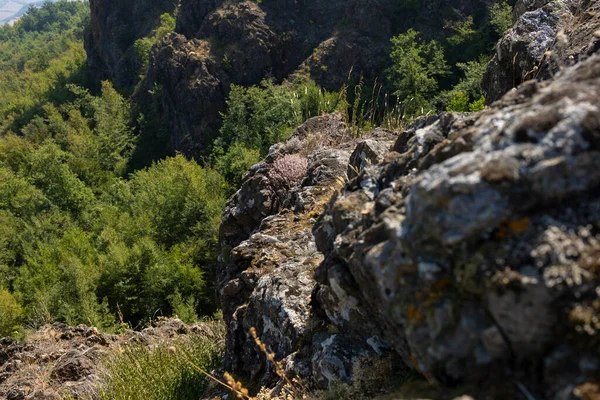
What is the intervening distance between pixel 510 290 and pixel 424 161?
1.07 m

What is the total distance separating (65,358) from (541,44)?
8427 mm

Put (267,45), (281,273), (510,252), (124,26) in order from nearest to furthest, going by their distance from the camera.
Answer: (510,252) < (281,273) < (267,45) < (124,26)

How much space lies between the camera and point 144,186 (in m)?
31.1

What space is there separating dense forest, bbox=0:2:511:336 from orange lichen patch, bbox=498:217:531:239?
5337 mm

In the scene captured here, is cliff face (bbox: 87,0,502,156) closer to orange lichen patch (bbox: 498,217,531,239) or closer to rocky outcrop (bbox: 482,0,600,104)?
rocky outcrop (bbox: 482,0,600,104)

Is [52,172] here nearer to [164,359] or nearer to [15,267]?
[15,267]

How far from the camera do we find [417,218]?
6.64ft

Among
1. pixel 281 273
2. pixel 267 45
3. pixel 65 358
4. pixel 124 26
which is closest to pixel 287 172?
pixel 281 273

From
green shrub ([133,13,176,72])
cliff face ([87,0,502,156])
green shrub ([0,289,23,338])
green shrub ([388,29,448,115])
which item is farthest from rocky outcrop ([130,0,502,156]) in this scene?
green shrub ([0,289,23,338])

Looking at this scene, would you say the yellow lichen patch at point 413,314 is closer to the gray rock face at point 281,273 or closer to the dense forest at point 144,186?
the gray rock face at point 281,273

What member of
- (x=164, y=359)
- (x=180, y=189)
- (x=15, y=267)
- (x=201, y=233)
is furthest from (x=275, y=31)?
(x=164, y=359)

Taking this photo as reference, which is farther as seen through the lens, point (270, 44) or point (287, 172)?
point (270, 44)

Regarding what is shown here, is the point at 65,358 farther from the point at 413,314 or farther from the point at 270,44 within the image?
the point at 270,44

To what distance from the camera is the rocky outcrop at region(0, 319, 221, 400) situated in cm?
657
